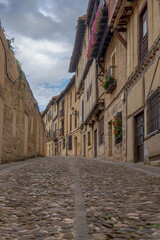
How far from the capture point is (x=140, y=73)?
10.6 meters

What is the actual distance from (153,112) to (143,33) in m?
3.28

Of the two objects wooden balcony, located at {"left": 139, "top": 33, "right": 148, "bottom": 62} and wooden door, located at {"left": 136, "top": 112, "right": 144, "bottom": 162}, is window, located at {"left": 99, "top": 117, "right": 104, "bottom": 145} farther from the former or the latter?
wooden balcony, located at {"left": 139, "top": 33, "right": 148, "bottom": 62}

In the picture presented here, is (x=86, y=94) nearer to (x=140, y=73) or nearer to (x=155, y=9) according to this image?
(x=140, y=73)

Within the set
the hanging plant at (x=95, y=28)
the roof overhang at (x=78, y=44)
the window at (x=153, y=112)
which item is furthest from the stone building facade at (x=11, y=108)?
the roof overhang at (x=78, y=44)

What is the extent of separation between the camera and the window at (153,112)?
8538 millimetres

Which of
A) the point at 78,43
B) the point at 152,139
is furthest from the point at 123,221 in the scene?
the point at 78,43

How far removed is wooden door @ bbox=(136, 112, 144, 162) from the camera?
35.4ft

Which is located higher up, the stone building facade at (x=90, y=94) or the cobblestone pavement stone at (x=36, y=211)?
the stone building facade at (x=90, y=94)

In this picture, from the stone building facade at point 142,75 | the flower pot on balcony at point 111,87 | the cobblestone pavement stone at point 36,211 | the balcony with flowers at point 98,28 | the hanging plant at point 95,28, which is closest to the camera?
the cobblestone pavement stone at point 36,211

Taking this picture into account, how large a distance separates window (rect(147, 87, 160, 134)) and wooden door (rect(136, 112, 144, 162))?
1.35 meters

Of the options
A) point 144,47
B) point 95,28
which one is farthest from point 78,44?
point 144,47

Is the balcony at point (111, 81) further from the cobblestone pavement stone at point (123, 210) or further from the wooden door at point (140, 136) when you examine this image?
the cobblestone pavement stone at point (123, 210)

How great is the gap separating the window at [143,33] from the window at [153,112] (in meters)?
2.00

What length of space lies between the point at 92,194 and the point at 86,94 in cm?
2055
